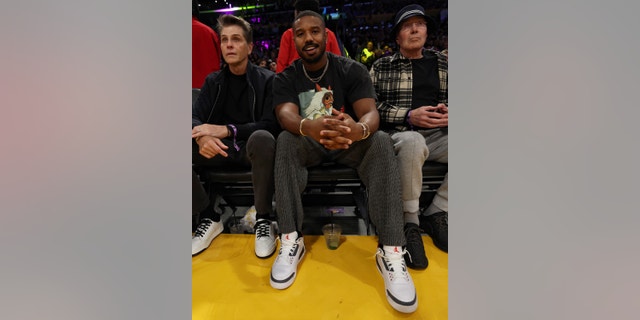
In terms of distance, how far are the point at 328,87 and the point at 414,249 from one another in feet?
2.67

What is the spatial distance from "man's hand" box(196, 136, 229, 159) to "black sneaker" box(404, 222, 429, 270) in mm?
888

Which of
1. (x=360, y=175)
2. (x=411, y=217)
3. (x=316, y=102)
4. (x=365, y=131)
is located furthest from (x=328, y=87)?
(x=411, y=217)

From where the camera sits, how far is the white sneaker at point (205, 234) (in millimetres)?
1032

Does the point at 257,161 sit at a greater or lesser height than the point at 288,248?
greater

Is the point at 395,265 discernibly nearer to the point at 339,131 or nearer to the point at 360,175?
the point at 360,175

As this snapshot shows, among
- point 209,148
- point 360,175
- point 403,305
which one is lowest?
point 403,305

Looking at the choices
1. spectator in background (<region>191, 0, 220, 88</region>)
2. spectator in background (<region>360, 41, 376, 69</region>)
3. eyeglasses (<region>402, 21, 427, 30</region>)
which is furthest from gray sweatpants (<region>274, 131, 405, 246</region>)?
spectator in background (<region>360, 41, 376, 69</region>)

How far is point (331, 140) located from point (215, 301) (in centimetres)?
67

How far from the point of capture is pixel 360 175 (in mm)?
1133

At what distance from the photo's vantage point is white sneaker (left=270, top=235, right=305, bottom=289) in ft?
2.99

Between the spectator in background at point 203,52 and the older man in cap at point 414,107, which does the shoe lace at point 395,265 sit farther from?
the spectator in background at point 203,52

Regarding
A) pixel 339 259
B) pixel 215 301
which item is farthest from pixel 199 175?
pixel 339 259
